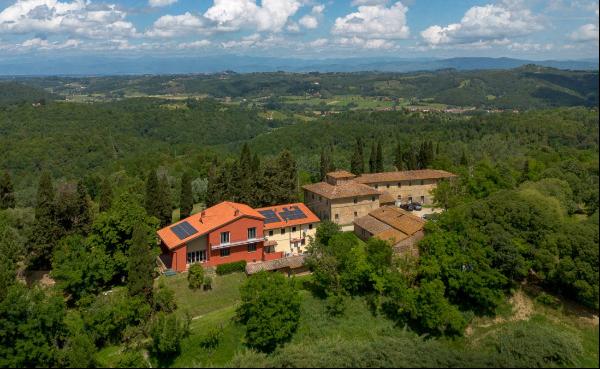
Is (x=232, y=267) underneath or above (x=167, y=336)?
underneath

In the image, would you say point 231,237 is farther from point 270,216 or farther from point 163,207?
point 163,207

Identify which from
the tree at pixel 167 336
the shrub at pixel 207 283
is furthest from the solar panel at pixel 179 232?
the tree at pixel 167 336

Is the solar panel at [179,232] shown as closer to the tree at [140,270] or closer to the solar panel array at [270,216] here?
the tree at [140,270]

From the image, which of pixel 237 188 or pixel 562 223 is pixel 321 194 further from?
pixel 562 223

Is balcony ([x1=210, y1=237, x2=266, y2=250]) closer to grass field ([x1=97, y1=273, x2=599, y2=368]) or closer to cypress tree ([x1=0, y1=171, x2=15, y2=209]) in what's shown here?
grass field ([x1=97, y1=273, x2=599, y2=368])

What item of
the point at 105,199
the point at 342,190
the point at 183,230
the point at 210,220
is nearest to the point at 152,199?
the point at 105,199

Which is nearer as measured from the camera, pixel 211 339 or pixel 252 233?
pixel 211 339

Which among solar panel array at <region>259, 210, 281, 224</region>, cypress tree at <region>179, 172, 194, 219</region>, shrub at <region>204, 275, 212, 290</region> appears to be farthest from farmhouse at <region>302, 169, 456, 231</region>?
shrub at <region>204, 275, 212, 290</region>
